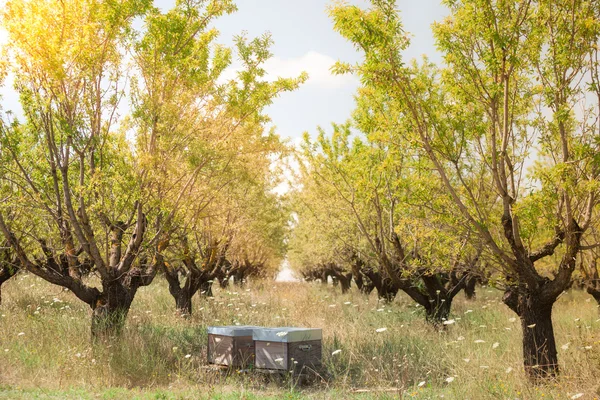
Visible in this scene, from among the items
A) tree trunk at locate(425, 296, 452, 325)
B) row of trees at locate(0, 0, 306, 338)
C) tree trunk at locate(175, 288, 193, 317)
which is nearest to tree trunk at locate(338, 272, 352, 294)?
tree trunk at locate(175, 288, 193, 317)

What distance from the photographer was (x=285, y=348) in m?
8.20

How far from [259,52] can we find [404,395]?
6.75 meters

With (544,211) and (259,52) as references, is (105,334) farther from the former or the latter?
(544,211)

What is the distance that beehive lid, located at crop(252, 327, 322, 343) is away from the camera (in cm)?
816

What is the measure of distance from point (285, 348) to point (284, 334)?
0.25m

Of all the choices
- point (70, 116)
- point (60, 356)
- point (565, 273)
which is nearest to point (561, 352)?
point (565, 273)

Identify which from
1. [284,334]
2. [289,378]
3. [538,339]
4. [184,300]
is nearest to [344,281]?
[184,300]

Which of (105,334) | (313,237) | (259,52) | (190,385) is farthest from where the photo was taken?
(313,237)

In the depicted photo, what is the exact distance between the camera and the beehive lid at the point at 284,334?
26.8 ft

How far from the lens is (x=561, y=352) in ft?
30.4

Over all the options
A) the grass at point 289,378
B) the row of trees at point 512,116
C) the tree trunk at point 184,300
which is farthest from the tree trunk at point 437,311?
the tree trunk at point 184,300

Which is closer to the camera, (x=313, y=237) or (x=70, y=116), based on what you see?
(x=70, y=116)

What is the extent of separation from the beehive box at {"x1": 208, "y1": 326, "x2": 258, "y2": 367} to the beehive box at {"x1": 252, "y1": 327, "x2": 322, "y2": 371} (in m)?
0.28

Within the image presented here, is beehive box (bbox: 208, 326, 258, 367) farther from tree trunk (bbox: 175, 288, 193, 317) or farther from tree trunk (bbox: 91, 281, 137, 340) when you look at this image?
tree trunk (bbox: 175, 288, 193, 317)
